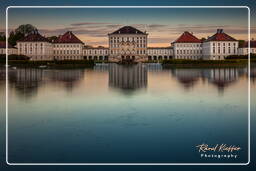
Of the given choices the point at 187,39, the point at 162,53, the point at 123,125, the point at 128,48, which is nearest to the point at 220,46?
the point at 187,39

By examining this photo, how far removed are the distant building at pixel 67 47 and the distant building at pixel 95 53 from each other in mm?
3387

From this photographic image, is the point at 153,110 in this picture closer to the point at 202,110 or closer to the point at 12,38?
the point at 202,110

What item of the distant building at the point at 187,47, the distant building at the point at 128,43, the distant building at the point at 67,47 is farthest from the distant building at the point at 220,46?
the distant building at the point at 67,47

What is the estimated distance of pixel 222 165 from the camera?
584cm

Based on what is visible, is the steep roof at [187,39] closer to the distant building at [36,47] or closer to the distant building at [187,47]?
the distant building at [187,47]

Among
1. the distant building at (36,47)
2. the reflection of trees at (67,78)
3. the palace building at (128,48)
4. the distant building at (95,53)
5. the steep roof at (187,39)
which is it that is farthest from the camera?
the steep roof at (187,39)

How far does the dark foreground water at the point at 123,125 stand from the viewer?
6270 millimetres

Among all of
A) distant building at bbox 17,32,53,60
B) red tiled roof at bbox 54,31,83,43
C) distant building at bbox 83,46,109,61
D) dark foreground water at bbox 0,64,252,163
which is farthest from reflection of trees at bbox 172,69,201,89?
distant building at bbox 83,46,109,61

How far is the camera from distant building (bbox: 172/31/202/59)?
172 feet

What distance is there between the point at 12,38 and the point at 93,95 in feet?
95.3

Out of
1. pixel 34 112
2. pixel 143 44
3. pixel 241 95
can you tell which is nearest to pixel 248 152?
pixel 34 112

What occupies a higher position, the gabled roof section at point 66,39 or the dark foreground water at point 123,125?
the gabled roof section at point 66,39

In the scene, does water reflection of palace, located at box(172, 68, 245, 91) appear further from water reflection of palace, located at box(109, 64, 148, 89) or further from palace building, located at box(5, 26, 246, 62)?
palace building, located at box(5, 26, 246, 62)

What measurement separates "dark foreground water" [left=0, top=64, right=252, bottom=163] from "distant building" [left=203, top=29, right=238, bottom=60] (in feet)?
111
